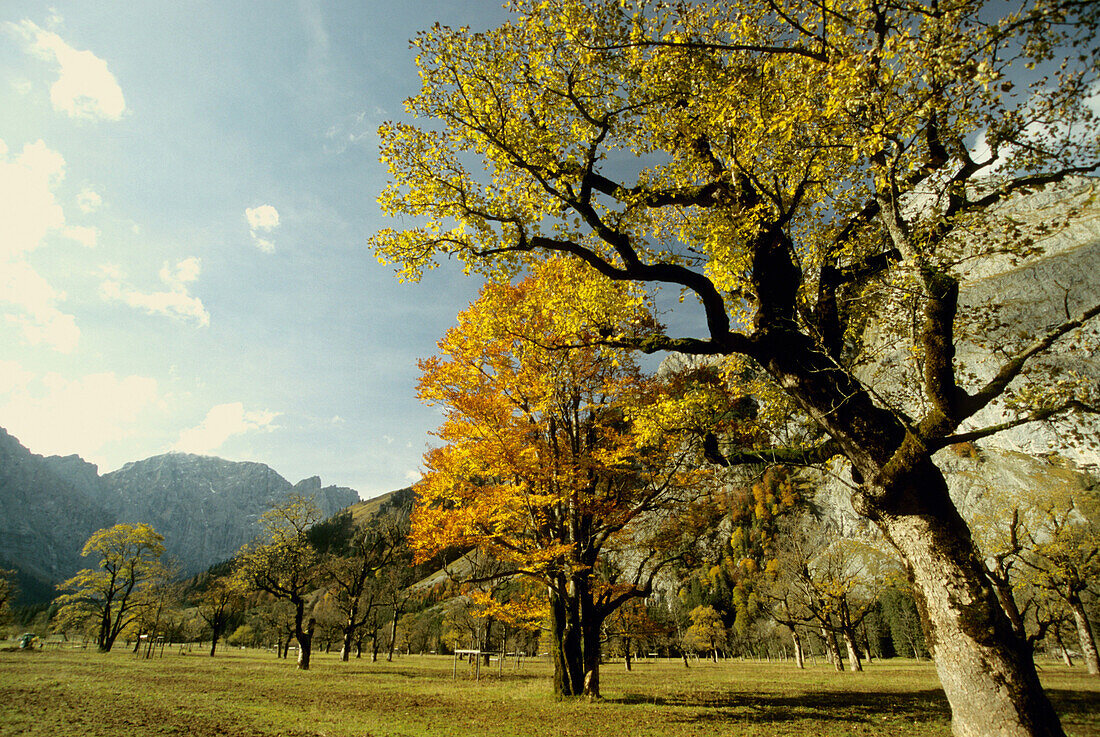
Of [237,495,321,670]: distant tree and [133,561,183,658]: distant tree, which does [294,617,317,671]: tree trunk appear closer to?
[237,495,321,670]: distant tree

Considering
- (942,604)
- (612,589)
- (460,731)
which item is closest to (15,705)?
(460,731)

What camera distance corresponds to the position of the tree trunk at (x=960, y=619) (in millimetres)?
5062

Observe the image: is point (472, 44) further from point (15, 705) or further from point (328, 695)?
point (328, 695)

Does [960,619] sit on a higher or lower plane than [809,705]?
higher

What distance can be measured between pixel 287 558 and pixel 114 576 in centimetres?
2410

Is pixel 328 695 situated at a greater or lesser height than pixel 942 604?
lesser

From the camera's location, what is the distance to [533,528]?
14367 mm

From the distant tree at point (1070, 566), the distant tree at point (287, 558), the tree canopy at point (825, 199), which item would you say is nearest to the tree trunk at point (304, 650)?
the distant tree at point (287, 558)

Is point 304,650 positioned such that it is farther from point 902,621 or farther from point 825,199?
point 902,621

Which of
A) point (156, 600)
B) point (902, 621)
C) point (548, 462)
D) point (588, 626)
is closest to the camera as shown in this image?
point (548, 462)

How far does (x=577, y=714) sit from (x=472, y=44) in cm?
1578

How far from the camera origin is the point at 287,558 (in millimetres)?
33344

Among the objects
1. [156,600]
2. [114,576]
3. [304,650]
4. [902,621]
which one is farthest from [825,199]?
[902,621]

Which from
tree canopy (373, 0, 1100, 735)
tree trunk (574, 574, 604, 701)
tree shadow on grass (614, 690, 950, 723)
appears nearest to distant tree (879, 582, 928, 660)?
tree shadow on grass (614, 690, 950, 723)
